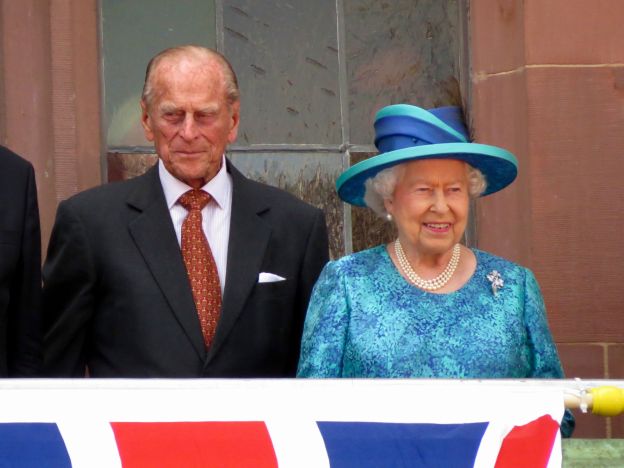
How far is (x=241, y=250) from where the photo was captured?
4531 millimetres

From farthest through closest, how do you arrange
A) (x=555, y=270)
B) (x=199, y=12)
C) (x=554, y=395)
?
(x=199, y=12) < (x=555, y=270) < (x=554, y=395)

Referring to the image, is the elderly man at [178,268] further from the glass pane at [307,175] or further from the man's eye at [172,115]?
the glass pane at [307,175]

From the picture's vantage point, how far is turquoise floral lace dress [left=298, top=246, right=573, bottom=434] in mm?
4121

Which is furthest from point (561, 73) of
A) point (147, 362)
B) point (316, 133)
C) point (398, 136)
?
point (147, 362)

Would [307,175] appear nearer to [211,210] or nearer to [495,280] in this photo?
[211,210]

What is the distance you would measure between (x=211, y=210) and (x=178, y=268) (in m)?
0.23

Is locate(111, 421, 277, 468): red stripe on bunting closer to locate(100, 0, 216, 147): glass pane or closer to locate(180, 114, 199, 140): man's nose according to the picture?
locate(180, 114, 199, 140): man's nose

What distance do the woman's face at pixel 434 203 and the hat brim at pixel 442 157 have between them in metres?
0.03

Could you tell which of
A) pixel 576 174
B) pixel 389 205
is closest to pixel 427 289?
pixel 389 205

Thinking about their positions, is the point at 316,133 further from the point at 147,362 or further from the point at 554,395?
the point at 554,395

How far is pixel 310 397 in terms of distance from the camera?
3.44 meters

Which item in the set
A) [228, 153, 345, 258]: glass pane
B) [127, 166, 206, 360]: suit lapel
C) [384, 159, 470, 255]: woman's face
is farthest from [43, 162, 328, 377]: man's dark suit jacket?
[228, 153, 345, 258]: glass pane

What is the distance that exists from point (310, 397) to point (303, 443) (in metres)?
0.10

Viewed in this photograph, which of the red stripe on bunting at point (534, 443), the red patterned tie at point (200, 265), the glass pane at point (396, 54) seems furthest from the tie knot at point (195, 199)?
the glass pane at point (396, 54)
